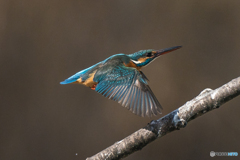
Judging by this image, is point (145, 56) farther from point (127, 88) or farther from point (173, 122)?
point (173, 122)

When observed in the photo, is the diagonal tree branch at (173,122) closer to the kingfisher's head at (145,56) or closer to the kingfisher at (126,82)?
the kingfisher at (126,82)

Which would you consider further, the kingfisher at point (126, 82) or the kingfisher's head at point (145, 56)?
the kingfisher's head at point (145, 56)

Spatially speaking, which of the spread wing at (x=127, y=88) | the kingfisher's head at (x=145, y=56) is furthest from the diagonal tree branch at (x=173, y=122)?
the kingfisher's head at (x=145, y=56)

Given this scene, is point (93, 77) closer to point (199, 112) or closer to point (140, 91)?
point (140, 91)

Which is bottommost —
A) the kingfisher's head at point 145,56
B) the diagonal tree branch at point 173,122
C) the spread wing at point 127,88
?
the diagonal tree branch at point 173,122

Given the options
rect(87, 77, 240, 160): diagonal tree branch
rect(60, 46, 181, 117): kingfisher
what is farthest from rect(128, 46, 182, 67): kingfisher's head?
rect(87, 77, 240, 160): diagonal tree branch

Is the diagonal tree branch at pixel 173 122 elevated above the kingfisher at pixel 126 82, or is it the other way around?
the kingfisher at pixel 126 82

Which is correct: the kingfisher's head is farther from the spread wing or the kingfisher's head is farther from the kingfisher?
the spread wing
